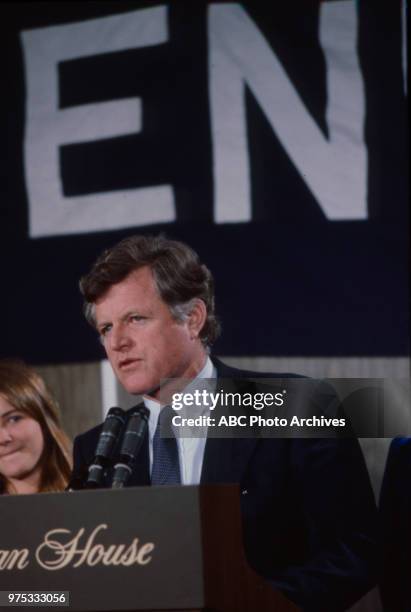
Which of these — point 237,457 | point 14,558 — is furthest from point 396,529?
point 14,558

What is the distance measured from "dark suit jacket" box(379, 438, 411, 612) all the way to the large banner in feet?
1.62

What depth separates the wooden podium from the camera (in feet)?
5.26

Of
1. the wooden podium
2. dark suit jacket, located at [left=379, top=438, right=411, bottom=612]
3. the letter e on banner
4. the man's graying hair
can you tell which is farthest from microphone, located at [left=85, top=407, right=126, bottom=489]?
the letter e on banner

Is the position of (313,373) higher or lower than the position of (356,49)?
lower

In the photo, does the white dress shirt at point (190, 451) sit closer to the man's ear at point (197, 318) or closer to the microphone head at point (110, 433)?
the man's ear at point (197, 318)

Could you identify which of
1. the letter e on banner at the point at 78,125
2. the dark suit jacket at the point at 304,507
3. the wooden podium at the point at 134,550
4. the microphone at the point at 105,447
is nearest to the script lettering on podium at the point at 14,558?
the wooden podium at the point at 134,550

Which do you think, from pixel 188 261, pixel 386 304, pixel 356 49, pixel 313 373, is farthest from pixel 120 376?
pixel 356 49

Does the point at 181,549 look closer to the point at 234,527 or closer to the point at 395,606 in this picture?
the point at 234,527

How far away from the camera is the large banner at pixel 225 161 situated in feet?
9.39

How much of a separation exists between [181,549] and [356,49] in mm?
1805

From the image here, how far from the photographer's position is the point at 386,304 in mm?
2811

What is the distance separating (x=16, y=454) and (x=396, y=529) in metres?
1.05

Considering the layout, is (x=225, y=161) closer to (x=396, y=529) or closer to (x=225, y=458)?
(x=225, y=458)

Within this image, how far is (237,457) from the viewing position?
2.20 m
